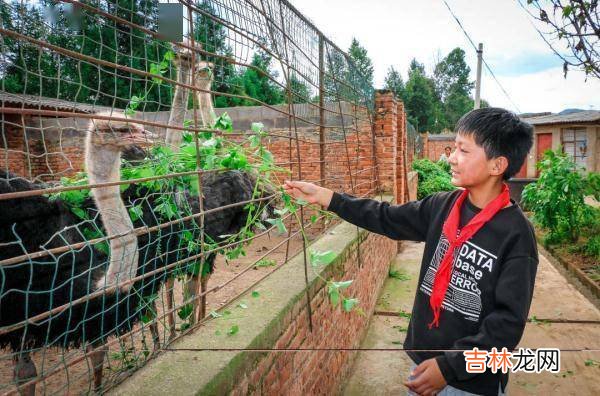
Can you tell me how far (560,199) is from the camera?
311 inches

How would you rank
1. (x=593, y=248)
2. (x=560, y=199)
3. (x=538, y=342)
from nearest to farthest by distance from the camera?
(x=538, y=342) → (x=593, y=248) → (x=560, y=199)

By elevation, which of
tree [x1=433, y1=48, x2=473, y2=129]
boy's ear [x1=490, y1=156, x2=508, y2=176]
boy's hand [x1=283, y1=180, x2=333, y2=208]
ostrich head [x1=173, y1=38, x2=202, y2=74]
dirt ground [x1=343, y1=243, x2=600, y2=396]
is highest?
tree [x1=433, y1=48, x2=473, y2=129]

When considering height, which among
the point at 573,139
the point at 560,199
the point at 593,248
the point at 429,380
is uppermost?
the point at 573,139

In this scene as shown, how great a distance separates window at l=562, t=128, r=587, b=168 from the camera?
1719cm

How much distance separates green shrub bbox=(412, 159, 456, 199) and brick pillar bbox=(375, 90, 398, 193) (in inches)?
246

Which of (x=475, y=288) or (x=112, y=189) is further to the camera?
(x=112, y=189)

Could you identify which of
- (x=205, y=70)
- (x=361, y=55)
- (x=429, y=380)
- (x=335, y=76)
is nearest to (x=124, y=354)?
(x=429, y=380)

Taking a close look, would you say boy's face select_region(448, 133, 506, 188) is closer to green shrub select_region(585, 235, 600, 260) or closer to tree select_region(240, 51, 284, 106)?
tree select_region(240, 51, 284, 106)

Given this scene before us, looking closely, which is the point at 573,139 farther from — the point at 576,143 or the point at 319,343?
the point at 319,343

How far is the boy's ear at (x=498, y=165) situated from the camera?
1794 millimetres

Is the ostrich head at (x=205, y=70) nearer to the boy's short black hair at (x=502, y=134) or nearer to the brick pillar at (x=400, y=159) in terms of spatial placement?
the boy's short black hair at (x=502, y=134)

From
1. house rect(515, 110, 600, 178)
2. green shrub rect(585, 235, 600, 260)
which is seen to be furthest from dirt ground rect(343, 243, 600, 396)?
house rect(515, 110, 600, 178)

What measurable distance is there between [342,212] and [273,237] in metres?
6.21

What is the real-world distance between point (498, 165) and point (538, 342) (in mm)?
3398
